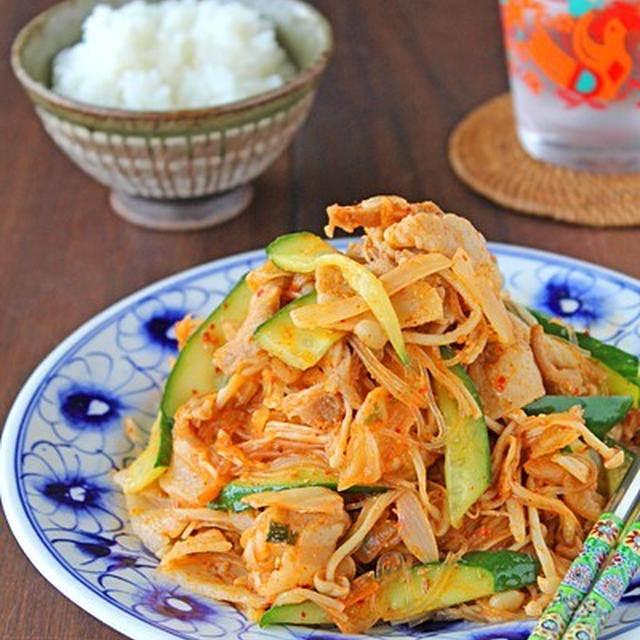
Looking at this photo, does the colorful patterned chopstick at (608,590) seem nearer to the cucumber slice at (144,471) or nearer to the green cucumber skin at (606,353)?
the green cucumber skin at (606,353)

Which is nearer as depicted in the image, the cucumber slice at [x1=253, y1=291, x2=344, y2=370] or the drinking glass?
the cucumber slice at [x1=253, y1=291, x2=344, y2=370]

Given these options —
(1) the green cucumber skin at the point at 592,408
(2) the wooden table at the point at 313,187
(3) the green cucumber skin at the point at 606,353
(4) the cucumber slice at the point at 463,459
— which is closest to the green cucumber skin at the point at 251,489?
(4) the cucumber slice at the point at 463,459

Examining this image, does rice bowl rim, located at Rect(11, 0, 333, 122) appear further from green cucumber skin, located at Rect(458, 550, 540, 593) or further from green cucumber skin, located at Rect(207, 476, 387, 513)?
green cucumber skin, located at Rect(458, 550, 540, 593)

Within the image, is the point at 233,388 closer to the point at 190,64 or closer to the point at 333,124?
the point at 190,64

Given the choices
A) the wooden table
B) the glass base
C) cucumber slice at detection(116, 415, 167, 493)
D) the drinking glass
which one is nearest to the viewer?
cucumber slice at detection(116, 415, 167, 493)

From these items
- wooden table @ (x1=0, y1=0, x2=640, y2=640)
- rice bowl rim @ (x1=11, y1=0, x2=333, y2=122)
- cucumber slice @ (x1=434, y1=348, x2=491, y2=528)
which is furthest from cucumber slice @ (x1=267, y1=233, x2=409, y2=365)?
rice bowl rim @ (x1=11, y1=0, x2=333, y2=122)

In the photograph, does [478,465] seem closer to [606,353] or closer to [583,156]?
[606,353]
